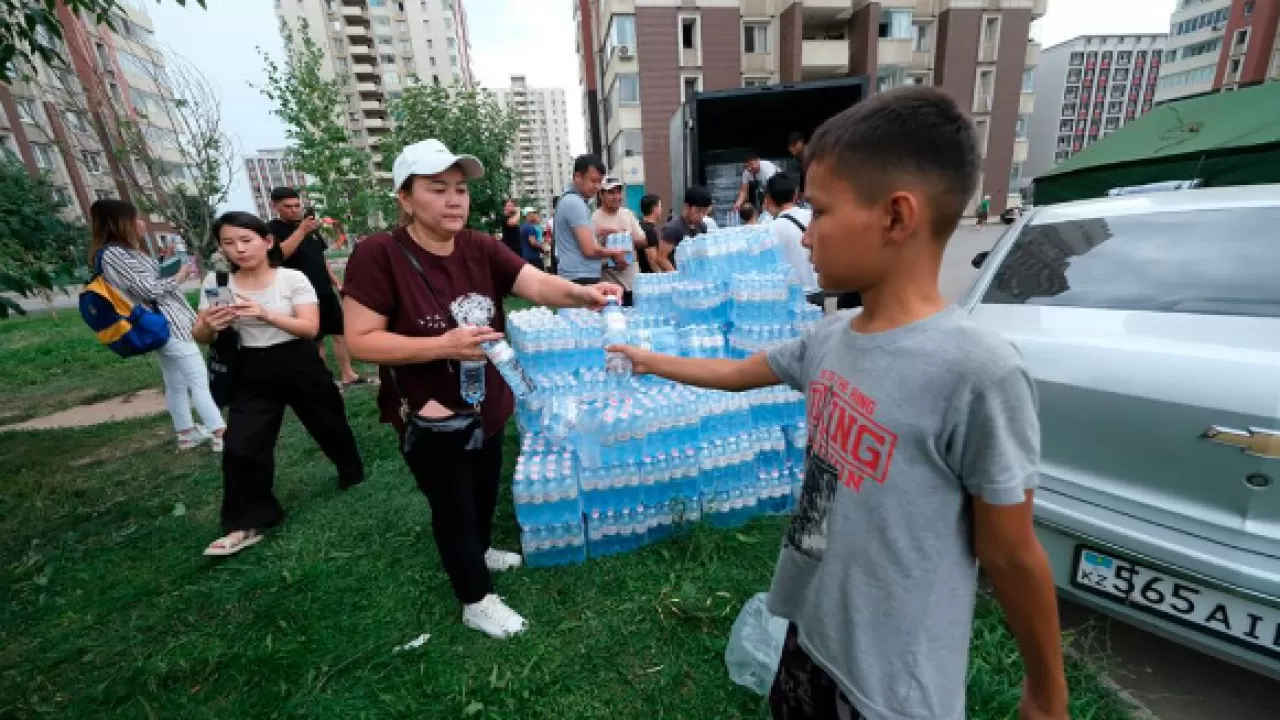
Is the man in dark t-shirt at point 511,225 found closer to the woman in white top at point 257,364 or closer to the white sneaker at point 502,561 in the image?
the woman in white top at point 257,364

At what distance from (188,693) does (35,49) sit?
426 cm

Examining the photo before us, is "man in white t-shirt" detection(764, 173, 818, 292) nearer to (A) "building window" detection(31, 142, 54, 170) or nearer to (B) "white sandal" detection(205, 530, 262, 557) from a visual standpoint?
(B) "white sandal" detection(205, 530, 262, 557)

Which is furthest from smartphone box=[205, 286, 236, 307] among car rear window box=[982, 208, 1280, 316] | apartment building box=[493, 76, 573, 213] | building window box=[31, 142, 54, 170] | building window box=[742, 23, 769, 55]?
apartment building box=[493, 76, 573, 213]

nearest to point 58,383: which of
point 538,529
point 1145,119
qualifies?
point 538,529

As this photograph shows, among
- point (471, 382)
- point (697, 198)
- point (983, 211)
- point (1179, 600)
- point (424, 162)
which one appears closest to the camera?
point (1179, 600)

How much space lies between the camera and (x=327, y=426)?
3.63m

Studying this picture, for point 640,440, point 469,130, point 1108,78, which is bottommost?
point 640,440

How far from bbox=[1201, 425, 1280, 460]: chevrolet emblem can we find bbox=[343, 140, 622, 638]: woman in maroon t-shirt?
2.02 meters

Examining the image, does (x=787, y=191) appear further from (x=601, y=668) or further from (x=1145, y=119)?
(x=1145, y=119)

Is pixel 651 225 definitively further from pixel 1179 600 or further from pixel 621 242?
pixel 1179 600

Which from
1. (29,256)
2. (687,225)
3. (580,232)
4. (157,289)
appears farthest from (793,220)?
(29,256)

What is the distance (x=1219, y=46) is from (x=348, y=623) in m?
77.1

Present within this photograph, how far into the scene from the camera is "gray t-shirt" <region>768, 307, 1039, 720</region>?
2.67 feet

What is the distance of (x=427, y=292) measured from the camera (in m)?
2.03
